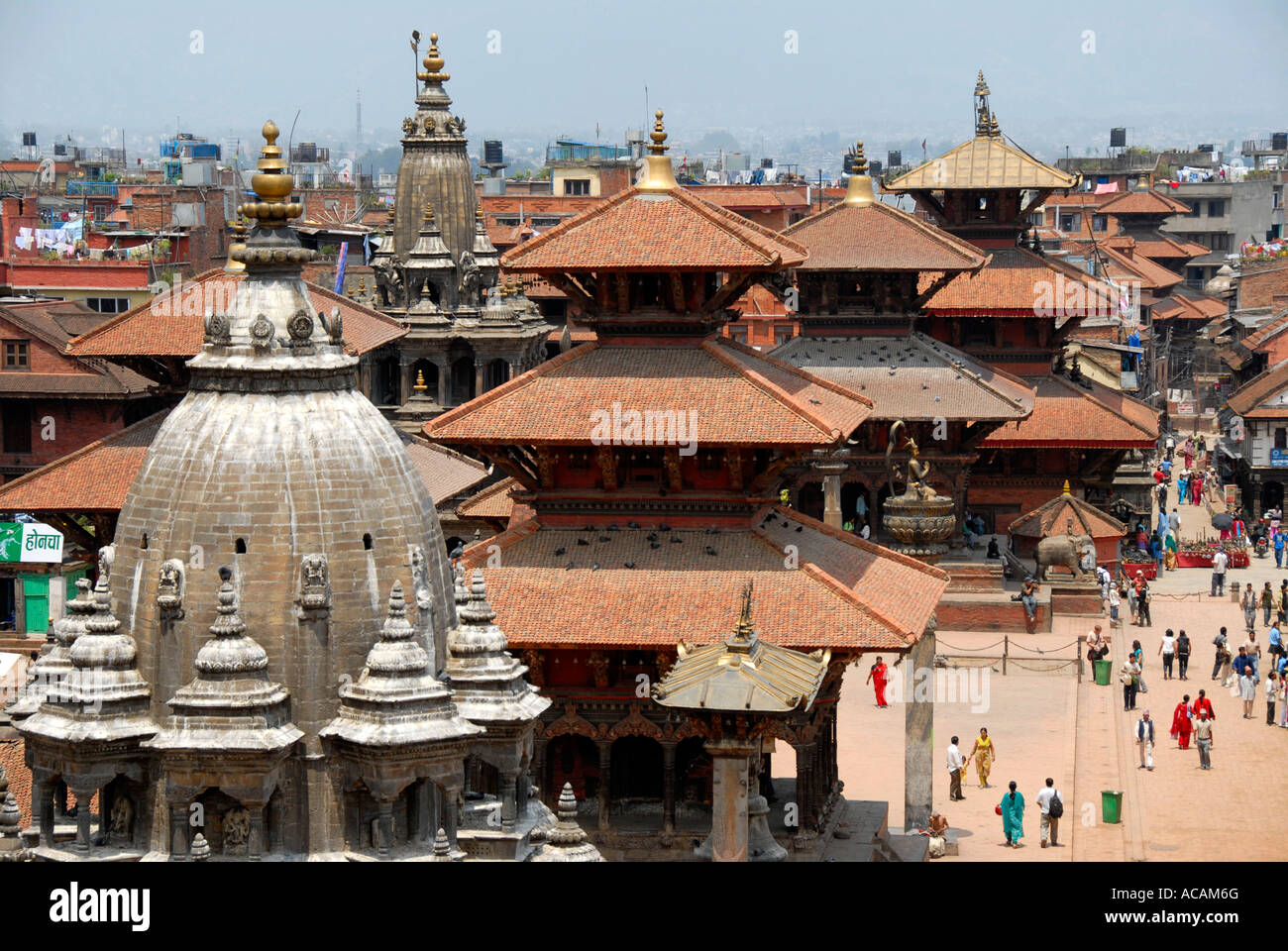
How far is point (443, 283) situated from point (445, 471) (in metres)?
20.2

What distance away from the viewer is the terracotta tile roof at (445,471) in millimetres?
60500

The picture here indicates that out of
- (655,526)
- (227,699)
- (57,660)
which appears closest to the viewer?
(227,699)

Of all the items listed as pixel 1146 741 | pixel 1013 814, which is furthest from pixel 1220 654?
pixel 1013 814

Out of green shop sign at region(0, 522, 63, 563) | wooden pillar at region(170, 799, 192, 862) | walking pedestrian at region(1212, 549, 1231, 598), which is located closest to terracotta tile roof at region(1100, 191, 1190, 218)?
walking pedestrian at region(1212, 549, 1231, 598)

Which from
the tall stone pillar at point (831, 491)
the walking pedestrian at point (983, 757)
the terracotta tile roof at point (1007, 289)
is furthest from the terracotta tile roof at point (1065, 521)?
the walking pedestrian at point (983, 757)

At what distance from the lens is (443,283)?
8156cm

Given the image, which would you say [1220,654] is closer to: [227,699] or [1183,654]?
[1183,654]

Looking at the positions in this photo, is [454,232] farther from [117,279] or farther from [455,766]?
[455,766]

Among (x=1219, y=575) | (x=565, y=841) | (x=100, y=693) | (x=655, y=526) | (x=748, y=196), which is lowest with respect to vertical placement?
(x=1219, y=575)

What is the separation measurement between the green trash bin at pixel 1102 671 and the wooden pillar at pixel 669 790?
2218 cm

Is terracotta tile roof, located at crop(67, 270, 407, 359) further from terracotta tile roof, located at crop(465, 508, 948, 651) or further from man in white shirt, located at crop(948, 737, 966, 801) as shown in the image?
man in white shirt, located at crop(948, 737, 966, 801)

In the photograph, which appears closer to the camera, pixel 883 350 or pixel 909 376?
pixel 909 376
